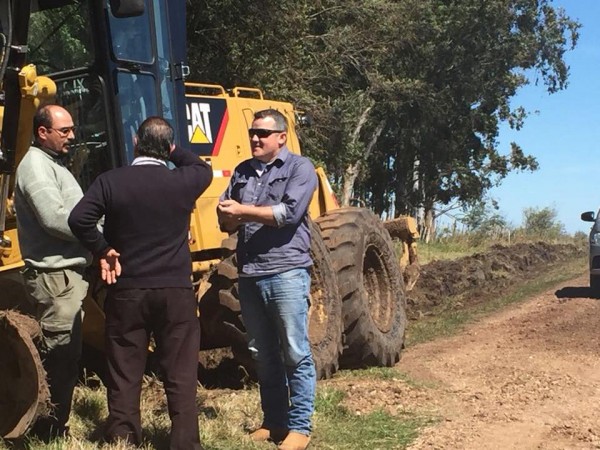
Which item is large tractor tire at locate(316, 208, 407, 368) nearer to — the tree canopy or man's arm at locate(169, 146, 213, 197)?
man's arm at locate(169, 146, 213, 197)

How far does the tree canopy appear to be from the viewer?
16281 mm

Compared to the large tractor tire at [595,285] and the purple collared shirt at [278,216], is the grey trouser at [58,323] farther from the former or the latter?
the large tractor tire at [595,285]

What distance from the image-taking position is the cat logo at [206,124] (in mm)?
7137

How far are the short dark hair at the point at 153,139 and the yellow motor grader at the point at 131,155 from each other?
103 centimetres

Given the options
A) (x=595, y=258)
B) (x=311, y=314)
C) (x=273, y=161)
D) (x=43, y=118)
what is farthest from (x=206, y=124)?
(x=595, y=258)

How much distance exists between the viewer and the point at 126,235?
440 centimetres

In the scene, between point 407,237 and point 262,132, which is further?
point 407,237

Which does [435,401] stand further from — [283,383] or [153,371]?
[153,371]

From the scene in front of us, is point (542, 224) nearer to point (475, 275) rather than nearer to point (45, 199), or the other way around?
point (475, 275)

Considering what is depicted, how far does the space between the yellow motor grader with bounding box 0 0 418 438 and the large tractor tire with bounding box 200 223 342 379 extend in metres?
0.01

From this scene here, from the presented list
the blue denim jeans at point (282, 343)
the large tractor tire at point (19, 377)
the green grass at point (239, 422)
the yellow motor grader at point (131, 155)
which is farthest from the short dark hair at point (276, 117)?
the green grass at point (239, 422)

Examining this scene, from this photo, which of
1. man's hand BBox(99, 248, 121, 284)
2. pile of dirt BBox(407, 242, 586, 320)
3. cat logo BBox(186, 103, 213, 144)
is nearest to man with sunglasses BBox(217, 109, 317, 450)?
man's hand BBox(99, 248, 121, 284)

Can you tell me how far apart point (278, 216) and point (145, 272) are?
823 millimetres

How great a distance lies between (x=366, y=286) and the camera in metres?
8.62
